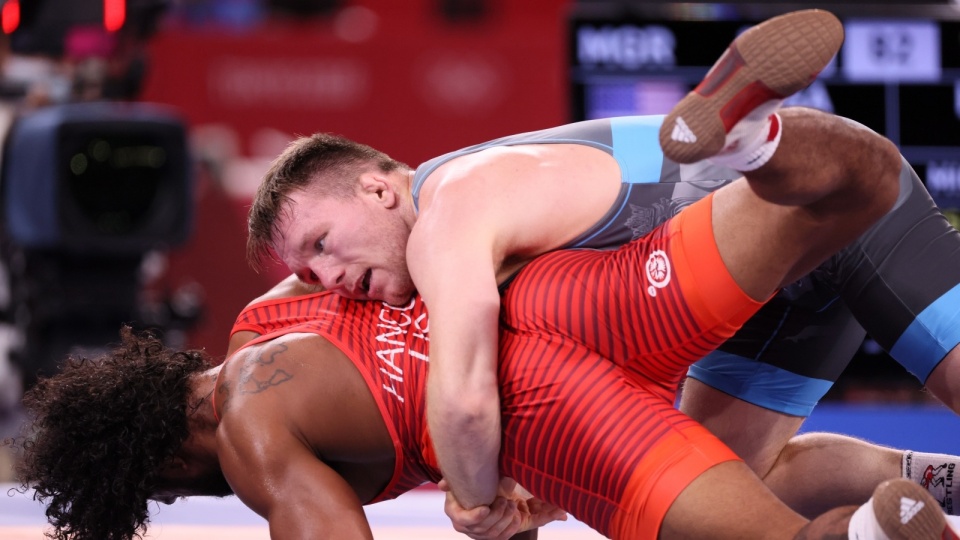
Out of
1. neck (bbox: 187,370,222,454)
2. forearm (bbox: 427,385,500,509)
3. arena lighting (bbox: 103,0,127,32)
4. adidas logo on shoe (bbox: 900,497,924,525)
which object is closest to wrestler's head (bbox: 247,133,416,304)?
neck (bbox: 187,370,222,454)

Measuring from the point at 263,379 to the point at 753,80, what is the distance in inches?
37.1

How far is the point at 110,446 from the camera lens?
2.16 m

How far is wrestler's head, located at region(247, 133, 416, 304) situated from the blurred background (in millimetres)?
1959

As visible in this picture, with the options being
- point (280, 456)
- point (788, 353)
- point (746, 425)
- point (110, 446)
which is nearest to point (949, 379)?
point (788, 353)

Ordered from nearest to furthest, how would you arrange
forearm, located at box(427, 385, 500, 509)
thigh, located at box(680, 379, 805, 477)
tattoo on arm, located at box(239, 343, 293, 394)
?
forearm, located at box(427, 385, 500, 509)
tattoo on arm, located at box(239, 343, 293, 394)
thigh, located at box(680, 379, 805, 477)

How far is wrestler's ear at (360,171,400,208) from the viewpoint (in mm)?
2287

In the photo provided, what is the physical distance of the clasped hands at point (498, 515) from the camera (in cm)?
205

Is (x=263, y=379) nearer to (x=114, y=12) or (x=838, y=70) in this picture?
(x=114, y=12)

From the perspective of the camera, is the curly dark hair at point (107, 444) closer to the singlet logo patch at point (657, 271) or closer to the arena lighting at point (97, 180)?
the singlet logo patch at point (657, 271)

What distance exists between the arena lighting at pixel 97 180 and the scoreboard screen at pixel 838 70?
1.49 m

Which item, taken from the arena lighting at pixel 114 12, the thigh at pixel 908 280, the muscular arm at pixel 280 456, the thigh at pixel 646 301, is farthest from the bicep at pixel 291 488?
the arena lighting at pixel 114 12

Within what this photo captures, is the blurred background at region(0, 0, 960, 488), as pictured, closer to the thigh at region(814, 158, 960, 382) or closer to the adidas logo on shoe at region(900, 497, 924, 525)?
the thigh at region(814, 158, 960, 382)

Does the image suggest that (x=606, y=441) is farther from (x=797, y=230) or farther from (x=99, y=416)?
(x=99, y=416)

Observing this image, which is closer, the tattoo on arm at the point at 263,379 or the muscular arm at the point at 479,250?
the muscular arm at the point at 479,250
